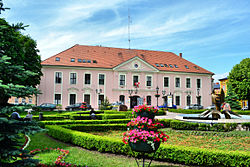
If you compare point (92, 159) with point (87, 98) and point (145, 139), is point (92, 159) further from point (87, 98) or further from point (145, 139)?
point (87, 98)

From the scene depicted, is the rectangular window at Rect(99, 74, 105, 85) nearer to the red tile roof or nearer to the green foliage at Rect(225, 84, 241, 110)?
the red tile roof

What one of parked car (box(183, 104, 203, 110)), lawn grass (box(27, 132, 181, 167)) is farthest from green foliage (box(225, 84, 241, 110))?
lawn grass (box(27, 132, 181, 167))

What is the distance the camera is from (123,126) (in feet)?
49.8

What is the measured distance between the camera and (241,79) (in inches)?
1489

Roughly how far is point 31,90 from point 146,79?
35097 mm

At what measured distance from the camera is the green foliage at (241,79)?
36156mm

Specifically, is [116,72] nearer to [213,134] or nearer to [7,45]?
[213,134]

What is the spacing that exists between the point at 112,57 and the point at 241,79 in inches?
951

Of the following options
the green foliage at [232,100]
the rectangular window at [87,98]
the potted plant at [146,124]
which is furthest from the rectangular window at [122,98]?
the potted plant at [146,124]

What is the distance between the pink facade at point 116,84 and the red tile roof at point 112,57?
818 millimetres

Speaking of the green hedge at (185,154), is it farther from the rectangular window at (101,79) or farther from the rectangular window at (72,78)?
Result: the rectangular window at (101,79)

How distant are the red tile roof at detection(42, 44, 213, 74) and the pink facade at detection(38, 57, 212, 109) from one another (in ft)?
2.68

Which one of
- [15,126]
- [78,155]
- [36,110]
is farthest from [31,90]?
[36,110]

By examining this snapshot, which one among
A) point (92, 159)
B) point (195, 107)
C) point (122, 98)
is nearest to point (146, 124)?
point (92, 159)
